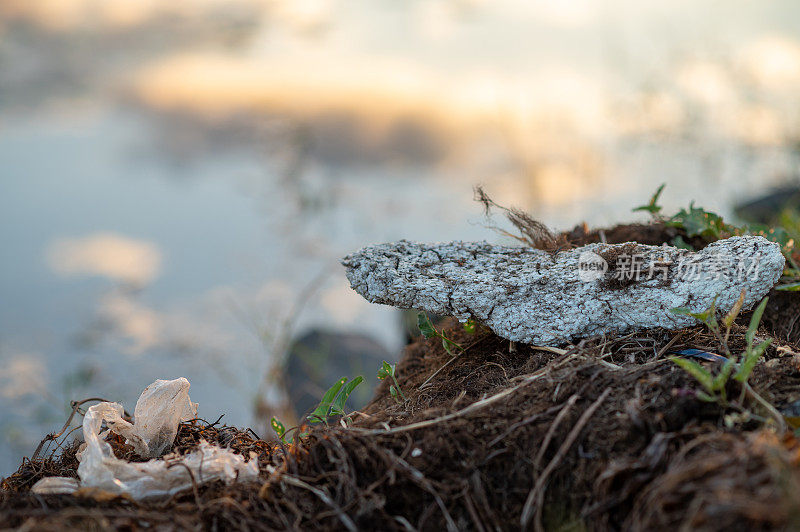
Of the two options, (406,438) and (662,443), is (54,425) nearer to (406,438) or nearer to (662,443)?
(406,438)

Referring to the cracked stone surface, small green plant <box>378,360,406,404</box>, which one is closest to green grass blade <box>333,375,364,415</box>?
small green plant <box>378,360,406,404</box>

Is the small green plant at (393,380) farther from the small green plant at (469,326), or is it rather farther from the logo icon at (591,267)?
the logo icon at (591,267)

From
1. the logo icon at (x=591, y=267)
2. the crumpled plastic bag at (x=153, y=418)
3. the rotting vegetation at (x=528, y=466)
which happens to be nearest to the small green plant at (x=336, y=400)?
the rotting vegetation at (x=528, y=466)

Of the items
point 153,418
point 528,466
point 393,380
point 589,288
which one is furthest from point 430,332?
point 153,418

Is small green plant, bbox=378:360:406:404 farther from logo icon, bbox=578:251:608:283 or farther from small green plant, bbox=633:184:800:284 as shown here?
small green plant, bbox=633:184:800:284

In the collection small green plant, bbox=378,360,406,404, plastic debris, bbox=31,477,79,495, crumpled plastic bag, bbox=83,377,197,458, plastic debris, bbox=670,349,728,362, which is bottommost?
plastic debris, bbox=670,349,728,362

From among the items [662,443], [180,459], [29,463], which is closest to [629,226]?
[662,443]
